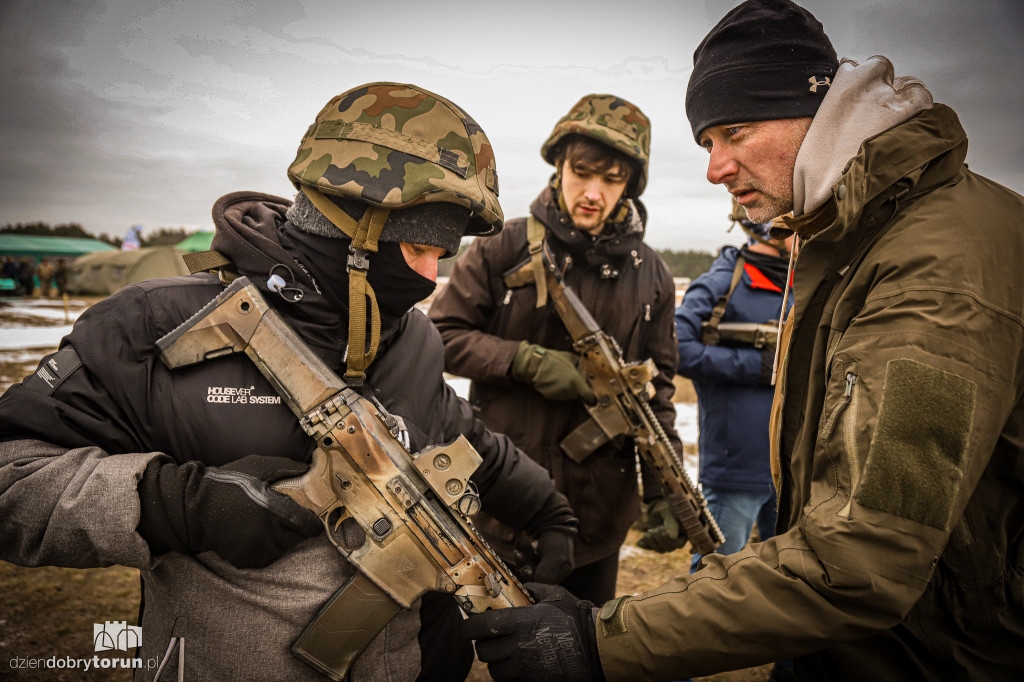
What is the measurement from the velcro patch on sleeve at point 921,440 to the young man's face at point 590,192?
2127mm

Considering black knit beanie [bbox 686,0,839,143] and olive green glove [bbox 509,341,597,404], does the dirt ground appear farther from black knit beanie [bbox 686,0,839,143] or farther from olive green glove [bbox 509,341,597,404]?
black knit beanie [bbox 686,0,839,143]

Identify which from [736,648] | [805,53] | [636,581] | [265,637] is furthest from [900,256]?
[636,581]

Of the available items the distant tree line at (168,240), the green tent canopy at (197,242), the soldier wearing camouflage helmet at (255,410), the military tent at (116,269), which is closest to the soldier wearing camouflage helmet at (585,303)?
the soldier wearing camouflage helmet at (255,410)

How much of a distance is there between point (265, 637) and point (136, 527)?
0.50 metres

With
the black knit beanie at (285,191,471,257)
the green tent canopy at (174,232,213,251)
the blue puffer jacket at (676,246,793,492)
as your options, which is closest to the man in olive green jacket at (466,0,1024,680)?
the black knit beanie at (285,191,471,257)

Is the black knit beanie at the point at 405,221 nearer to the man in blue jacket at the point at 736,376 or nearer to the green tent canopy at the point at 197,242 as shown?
the man in blue jacket at the point at 736,376

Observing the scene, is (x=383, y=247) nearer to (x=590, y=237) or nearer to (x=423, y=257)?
(x=423, y=257)

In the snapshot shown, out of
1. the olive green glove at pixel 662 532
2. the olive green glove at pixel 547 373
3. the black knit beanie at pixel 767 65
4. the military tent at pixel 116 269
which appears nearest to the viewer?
the black knit beanie at pixel 767 65

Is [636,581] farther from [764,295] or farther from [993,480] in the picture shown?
[993,480]

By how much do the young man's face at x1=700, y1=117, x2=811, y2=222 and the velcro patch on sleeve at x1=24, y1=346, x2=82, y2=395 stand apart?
78.5 inches

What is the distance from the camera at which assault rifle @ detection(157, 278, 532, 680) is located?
163cm

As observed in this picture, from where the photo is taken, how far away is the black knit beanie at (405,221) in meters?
1.83

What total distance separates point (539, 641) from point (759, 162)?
162cm

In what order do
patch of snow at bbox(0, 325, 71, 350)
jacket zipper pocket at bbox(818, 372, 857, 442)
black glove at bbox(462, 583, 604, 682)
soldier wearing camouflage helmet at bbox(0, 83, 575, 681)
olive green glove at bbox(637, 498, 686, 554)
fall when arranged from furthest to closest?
patch of snow at bbox(0, 325, 71, 350) → olive green glove at bbox(637, 498, 686, 554) → black glove at bbox(462, 583, 604, 682) → soldier wearing camouflage helmet at bbox(0, 83, 575, 681) → jacket zipper pocket at bbox(818, 372, 857, 442)
